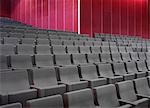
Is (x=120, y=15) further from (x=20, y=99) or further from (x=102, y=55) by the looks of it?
(x=20, y=99)

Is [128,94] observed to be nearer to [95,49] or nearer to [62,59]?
[62,59]

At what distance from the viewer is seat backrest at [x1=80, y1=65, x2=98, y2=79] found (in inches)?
29.5

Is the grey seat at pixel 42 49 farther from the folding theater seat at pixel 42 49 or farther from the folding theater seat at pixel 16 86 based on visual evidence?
the folding theater seat at pixel 16 86

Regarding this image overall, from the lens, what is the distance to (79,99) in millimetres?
473

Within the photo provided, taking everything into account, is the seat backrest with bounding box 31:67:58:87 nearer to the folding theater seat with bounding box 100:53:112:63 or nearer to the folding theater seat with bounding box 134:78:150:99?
the folding theater seat with bounding box 134:78:150:99

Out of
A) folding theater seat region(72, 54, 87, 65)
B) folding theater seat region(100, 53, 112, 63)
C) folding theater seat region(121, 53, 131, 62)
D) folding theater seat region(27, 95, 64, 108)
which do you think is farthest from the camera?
folding theater seat region(121, 53, 131, 62)

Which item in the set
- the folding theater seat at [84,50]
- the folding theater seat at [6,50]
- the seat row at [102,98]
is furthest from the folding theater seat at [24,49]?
the seat row at [102,98]

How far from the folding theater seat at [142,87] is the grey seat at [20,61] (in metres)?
Answer: 0.36

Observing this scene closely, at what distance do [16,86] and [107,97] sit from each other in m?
0.23

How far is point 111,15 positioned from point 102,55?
1416 millimetres

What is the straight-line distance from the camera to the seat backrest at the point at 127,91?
0.62 m

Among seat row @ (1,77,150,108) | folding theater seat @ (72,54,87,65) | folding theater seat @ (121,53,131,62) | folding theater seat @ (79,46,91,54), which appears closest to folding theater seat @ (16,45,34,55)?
folding theater seat @ (72,54,87,65)

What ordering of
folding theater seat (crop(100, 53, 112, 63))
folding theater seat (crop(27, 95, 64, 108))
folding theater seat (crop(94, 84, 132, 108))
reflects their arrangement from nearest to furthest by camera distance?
folding theater seat (crop(27, 95, 64, 108)) → folding theater seat (crop(94, 84, 132, 108)) → folding theater seat (crop(100, 53, 112, 63))

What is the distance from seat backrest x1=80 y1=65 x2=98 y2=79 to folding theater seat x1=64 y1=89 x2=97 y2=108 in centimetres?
25
